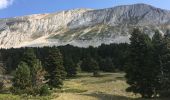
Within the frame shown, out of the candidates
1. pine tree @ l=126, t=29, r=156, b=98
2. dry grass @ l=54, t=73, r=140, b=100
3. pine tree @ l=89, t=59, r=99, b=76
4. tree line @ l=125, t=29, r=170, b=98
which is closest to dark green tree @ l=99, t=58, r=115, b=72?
pine tree @ l=89, t=59, r=99, b=76

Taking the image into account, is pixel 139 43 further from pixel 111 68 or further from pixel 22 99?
pixel 111 68

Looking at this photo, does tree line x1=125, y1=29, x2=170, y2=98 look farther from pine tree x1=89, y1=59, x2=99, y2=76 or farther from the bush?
pine tree x1=89, y1=59, x2=99, y2=76

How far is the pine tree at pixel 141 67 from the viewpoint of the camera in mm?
57438

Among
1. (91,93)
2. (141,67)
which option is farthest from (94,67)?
(141,67)

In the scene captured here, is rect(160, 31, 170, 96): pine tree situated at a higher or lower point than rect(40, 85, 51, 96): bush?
higher

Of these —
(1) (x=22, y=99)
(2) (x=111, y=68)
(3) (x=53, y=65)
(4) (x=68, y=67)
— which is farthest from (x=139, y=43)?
(2) (x=111, y=68)

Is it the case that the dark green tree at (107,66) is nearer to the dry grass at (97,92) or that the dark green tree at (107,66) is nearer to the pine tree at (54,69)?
the dry grass at (97,92)

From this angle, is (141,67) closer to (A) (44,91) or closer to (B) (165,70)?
(B) (165,70)

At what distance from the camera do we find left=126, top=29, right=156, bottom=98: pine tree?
57.4 metres

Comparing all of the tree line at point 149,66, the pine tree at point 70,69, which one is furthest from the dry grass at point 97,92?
the pine tree at point 70,69

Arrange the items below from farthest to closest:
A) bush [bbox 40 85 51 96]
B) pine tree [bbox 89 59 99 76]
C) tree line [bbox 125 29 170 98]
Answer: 1. pine tree [bbox 89 59 99 76]
2. bush [bbox 40 85 51 96]
3. tree line [bbox 125 29 170 98]

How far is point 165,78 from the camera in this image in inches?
2169

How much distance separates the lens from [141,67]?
58906mm

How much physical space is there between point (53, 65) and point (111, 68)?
70.1 m
